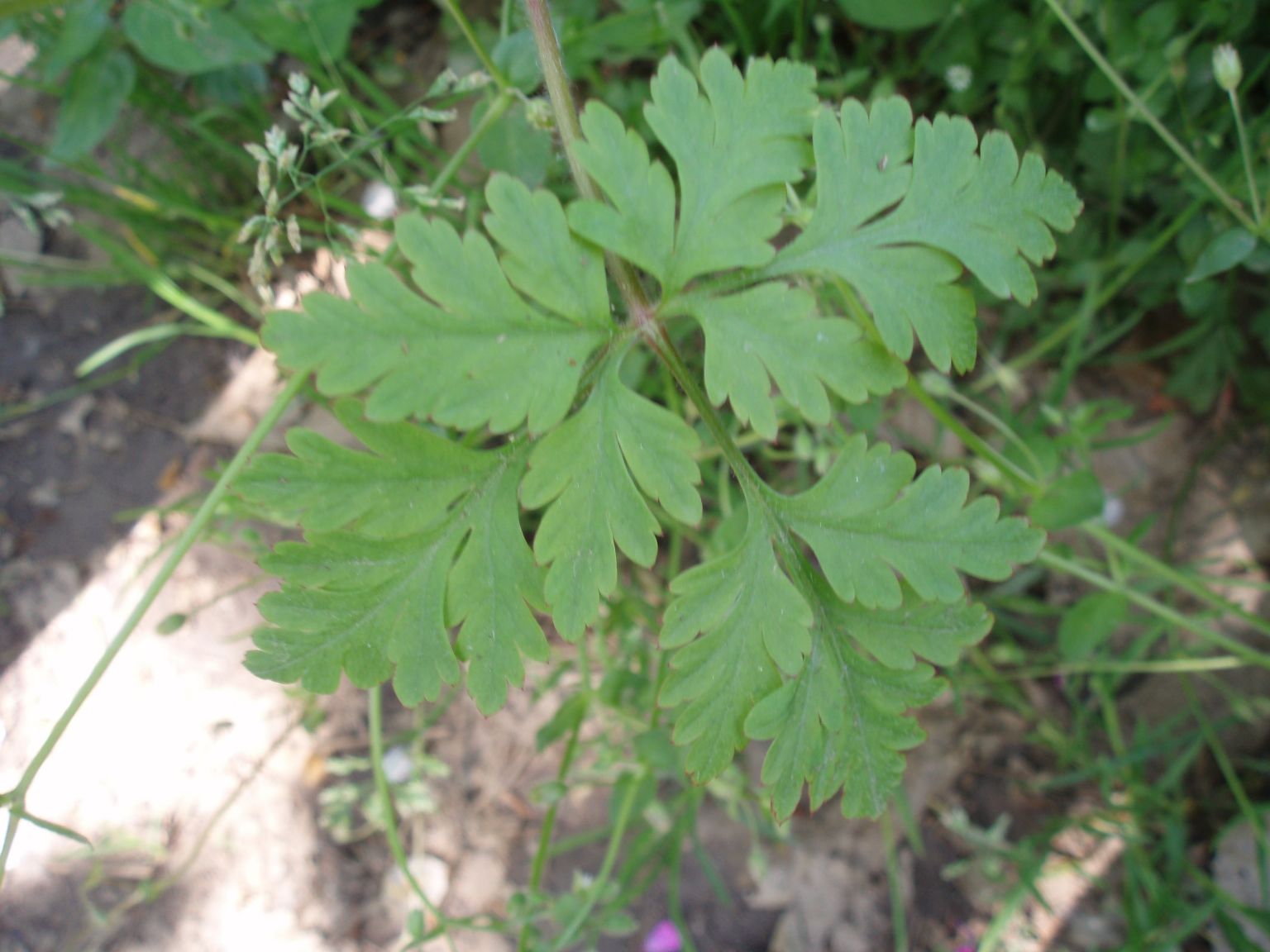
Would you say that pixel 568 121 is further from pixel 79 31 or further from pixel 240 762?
pixel 240 762

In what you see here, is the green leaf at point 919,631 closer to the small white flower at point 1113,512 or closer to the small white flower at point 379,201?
the small white flower at point 1113,512

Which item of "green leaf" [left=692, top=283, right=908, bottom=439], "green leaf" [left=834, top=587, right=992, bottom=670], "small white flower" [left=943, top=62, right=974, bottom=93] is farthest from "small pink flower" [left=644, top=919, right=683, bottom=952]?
"small white flower" [left=943, top=62, right=974, bottom=93]

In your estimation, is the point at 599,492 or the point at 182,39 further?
the point at 182,39

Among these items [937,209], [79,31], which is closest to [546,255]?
[937,209]

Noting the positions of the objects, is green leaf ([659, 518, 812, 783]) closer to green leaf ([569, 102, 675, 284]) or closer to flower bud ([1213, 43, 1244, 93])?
green leaf ([569, 102, 675, 284])

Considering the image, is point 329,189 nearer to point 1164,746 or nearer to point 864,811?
point 864,811
